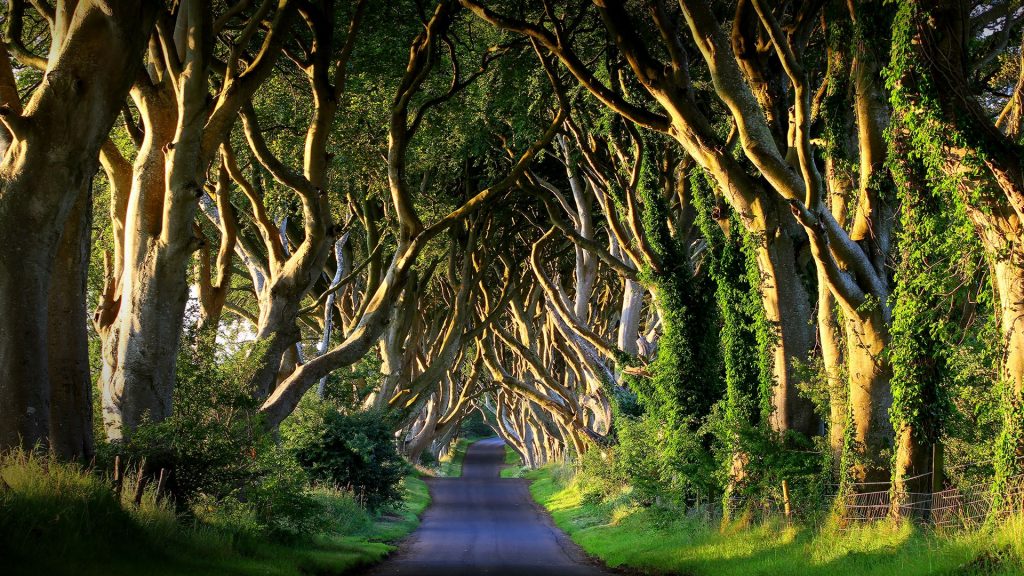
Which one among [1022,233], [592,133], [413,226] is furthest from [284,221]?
[1022,233]

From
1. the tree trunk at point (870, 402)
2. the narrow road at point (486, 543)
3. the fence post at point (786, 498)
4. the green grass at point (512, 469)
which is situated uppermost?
the tree trunk at point (870, 402)

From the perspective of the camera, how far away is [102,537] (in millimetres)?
9688

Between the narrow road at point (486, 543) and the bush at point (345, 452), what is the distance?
70.2 inches

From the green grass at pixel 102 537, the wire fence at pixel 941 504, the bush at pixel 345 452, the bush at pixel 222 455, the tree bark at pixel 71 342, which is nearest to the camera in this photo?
the green grass at pixel 102 537

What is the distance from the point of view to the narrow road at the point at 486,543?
1706 cm

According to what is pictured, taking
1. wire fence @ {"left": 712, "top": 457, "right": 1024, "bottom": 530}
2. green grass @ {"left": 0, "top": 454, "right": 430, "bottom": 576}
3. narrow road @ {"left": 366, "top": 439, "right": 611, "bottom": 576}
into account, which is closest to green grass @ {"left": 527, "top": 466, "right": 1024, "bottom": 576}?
wire fence @ {"left": 712, "top": 457, "right": 1024, "bottom": 530}

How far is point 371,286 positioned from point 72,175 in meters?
15.3

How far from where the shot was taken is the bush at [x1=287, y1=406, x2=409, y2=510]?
26859 millimetres

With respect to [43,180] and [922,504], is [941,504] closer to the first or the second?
[922,504]

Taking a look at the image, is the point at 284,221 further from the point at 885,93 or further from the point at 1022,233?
the point at 1022,233

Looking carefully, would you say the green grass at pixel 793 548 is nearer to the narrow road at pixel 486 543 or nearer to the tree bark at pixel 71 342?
the narrow road at pixel 486 543

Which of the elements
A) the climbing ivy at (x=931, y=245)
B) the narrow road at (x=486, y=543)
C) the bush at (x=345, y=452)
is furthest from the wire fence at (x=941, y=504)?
the bush at (x=345, y=452)

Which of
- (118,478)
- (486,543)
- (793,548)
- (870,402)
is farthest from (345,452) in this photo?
(870,402)

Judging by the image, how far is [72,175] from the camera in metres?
10.8
